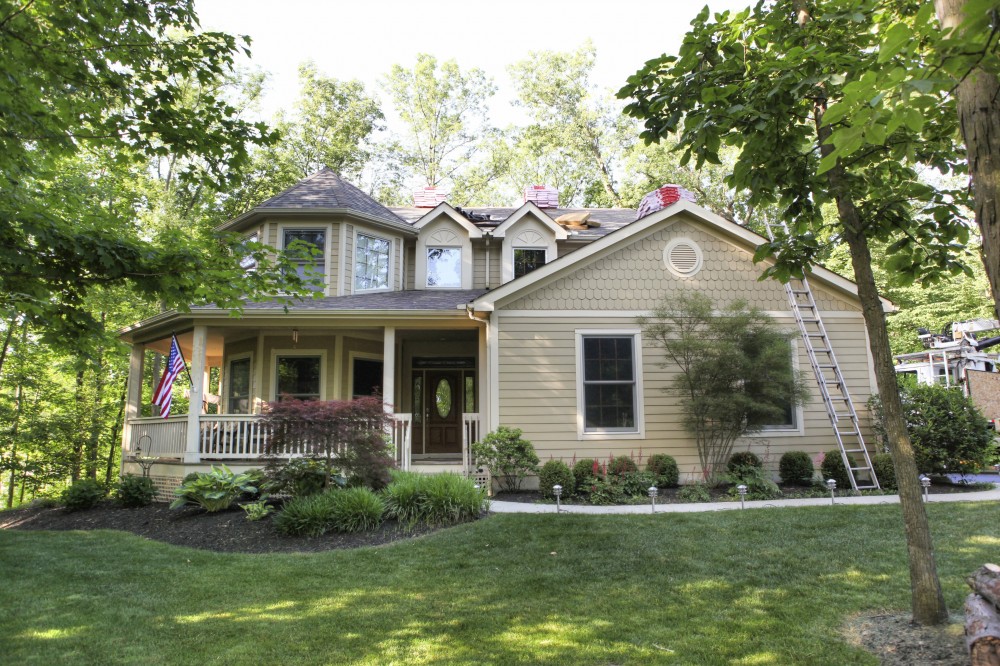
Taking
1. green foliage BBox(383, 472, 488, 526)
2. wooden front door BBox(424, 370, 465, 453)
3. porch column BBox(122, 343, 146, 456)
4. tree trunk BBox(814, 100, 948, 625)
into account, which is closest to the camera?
tree trunk BBox(814, 100, 948, 625)

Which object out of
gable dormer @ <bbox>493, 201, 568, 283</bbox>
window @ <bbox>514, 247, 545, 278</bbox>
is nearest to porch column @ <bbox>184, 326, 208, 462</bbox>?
gable dormer @ <bbox>493, 201, 568, 283</bbox>

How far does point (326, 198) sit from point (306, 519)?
792 cm

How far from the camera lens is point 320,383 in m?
13.1

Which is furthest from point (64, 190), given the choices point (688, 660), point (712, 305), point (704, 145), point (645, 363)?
point (712, 305)

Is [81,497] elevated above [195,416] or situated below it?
below

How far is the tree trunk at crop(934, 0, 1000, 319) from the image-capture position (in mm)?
2299

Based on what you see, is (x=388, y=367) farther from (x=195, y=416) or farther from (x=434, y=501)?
(x=434, y=501)

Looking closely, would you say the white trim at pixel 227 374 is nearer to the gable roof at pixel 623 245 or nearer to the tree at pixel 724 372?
the gable roof at pixel 623 245

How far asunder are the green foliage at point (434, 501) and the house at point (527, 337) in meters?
2.16

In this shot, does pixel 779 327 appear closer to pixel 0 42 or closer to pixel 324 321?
pixel 324 321

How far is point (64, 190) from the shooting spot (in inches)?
257

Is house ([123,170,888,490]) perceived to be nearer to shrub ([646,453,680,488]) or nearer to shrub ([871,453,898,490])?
shrub ([646,453,680,488])

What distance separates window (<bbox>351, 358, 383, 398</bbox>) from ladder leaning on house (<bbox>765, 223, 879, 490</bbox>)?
8.56 meters

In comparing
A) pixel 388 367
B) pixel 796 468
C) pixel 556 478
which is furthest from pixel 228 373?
pixel 796 468
